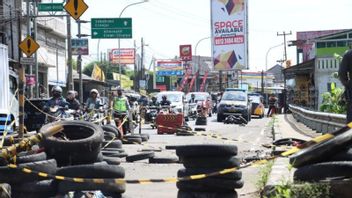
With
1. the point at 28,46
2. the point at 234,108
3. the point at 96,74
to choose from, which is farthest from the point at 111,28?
the point at 96,74

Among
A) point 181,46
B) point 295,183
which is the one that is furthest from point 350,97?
point 181,46

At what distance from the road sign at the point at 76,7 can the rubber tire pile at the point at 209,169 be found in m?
14.3

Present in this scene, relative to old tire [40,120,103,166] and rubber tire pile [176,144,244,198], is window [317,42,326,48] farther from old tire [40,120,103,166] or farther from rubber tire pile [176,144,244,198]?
rubber tire pile [176,144,244,198]

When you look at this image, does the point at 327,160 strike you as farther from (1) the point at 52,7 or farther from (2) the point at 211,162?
(1) the point at 52,7

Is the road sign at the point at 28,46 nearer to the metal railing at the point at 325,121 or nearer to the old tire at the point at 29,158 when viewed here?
the metal railing at the point at 325,121

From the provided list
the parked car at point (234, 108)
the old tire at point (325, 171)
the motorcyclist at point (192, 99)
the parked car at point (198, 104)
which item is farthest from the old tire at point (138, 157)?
the motorcyclist at point (192, 99)

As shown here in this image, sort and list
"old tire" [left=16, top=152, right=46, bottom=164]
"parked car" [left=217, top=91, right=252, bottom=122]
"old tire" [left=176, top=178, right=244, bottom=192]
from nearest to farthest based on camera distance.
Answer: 1. "old tire" [left=176, top=178, right=244, bottom=192]
2. "old tire" [left=16, top=152, right=46, bottom=164]
3. "parked car" [left=217, top=91, right=252, bottom=122]

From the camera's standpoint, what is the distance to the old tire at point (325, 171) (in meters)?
6.06

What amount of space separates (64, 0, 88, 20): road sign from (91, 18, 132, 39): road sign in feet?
47.4

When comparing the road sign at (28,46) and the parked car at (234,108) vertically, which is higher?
the road sign at (28,46)

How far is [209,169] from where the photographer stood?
731 centimetres

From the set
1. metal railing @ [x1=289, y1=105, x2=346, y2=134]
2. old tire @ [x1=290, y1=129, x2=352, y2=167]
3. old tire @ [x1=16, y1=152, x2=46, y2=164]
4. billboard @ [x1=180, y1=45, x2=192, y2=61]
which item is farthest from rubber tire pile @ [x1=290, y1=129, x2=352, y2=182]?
billboard @ [x1=180, y1=45, x2=192, y2=61]

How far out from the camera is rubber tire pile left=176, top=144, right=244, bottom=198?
23.3 ft

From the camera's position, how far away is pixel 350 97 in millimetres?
8484
